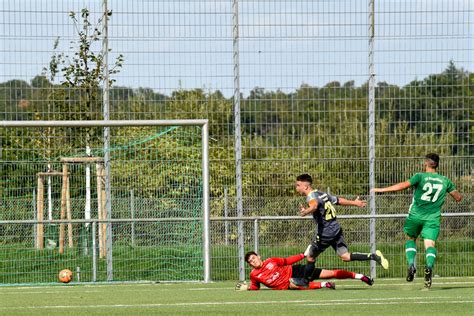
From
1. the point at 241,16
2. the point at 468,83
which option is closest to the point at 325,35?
the point at 241,16

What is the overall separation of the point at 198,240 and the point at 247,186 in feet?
5.76

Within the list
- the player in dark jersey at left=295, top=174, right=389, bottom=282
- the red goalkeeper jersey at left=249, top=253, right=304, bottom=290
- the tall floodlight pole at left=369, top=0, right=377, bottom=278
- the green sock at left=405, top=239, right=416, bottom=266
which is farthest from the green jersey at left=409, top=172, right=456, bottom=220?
the tall floodlight pole at left=369, top=0, right=377, bottom=278

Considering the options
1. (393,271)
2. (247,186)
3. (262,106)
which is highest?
(262,106)

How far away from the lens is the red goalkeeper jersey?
15656mm

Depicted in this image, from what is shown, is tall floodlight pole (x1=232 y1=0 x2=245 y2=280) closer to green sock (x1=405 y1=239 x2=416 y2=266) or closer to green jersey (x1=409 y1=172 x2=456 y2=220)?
green sock (x1=405 y1=239 x2=416 y2=266)

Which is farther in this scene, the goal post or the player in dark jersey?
the goal post

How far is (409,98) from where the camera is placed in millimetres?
20922

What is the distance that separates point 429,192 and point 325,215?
4.83ft

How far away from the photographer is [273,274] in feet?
51.6

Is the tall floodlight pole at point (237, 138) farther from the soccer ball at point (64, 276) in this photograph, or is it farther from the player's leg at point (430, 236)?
the player's leg at point (430, 236)

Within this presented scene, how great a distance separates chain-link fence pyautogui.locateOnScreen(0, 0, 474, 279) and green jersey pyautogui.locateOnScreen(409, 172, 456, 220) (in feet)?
14.9

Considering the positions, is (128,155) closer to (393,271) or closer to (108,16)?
(108,16)

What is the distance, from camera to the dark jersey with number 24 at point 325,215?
1581cm

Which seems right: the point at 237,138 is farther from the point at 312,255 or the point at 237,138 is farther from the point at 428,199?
the point at 428,199
